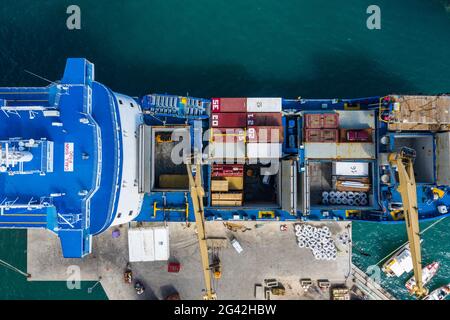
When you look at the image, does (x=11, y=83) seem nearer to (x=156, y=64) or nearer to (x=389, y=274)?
(x=156, y=64)

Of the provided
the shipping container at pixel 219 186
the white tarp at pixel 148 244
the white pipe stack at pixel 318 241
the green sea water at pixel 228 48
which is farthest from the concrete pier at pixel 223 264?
the shipping container at pixel 219 186

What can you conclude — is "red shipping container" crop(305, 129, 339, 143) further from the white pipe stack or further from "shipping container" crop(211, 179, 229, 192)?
the white pipe stack

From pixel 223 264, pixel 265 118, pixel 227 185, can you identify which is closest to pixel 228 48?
pixel 265 118

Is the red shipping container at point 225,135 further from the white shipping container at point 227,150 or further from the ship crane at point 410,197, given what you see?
the ship crane at point 410,197

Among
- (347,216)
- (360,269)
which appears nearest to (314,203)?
(347,216)

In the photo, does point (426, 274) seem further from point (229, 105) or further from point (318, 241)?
point (229, 105)
